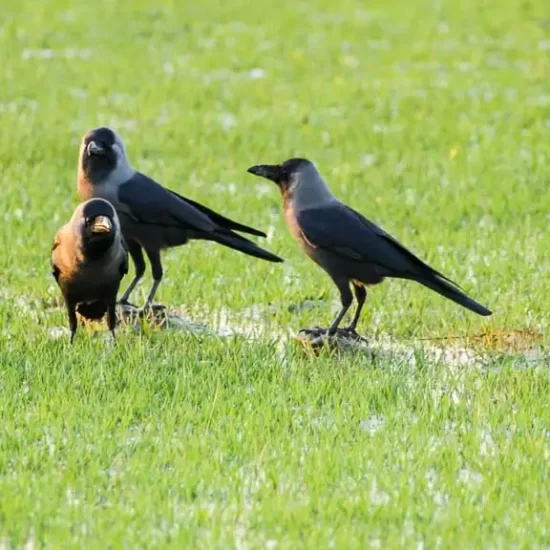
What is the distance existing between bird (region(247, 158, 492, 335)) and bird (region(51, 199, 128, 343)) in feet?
3.22

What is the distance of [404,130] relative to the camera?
13.6m

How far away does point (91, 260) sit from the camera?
7.05 m

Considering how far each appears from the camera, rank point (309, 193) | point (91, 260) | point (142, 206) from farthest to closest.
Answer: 1. point (142, 206)
2. point (309, 193)
3. point (91, 260)

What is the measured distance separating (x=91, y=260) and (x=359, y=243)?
4.54ft

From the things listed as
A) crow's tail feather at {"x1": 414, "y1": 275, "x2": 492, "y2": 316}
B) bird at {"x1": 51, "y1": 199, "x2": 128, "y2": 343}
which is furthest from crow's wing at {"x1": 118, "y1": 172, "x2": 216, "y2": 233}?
crow's tail feather at {"x1": 414, "y1": 275, "x2": 492, "y2": 316}

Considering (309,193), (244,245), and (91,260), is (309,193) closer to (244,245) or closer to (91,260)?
(244,245)

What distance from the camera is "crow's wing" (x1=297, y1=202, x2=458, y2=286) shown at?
23.8 feet

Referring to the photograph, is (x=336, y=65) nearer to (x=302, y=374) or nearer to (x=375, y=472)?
(x=302, y=374)

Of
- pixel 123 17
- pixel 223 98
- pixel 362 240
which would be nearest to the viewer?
pixel 362 240

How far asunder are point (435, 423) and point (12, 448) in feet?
5.89

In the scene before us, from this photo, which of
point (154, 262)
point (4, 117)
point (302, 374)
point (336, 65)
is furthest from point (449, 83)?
point (302, 374)

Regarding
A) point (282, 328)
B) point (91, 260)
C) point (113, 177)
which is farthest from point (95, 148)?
point (282, 328)

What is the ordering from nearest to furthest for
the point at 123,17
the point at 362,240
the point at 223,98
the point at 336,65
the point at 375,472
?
1. the point at 375,472
2. the point at 362,240
3. the point at 223,98
4. the point at 336,65
5. the point at 123,17

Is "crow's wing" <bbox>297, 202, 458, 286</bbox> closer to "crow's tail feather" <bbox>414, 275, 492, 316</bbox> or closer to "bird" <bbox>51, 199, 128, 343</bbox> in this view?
"crow's tail feather" <bbox>414, 275, 492, 316</bbox>
